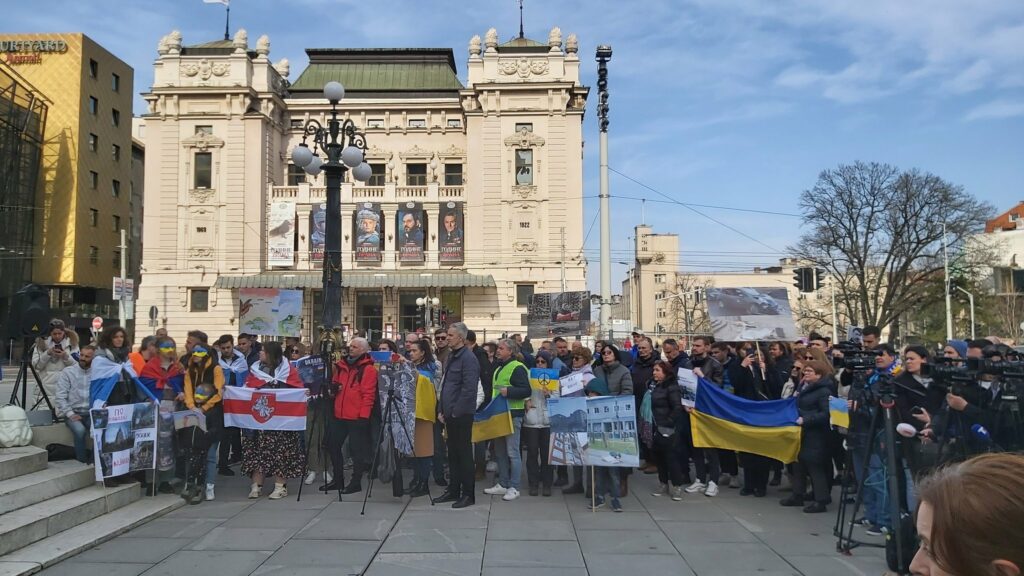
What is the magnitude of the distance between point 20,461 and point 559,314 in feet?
67.4

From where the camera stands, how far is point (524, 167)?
48.7 meters

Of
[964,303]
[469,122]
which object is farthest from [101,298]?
[964,303]

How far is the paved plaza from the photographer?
260 inches

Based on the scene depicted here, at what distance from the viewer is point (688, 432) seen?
10.2m

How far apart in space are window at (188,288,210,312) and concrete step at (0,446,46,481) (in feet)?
137

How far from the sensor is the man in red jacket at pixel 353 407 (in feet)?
31.8

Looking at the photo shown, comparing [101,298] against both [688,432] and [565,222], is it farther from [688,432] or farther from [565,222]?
[688,432]

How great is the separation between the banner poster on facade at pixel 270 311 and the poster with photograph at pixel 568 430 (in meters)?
7.67

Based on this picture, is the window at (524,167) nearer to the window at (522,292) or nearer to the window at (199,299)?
the window at (522,292)

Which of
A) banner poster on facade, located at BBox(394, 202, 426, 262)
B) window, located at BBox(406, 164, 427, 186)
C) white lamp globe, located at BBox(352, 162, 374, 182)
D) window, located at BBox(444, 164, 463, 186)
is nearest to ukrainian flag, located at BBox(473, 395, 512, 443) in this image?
white lamp globe, located at BBox(352, 162, 374, 182)

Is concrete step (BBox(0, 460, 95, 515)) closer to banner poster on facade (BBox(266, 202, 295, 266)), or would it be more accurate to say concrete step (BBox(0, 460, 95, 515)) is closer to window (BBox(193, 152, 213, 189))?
banner poster on facade (BBox(266, 202, 295, 266))

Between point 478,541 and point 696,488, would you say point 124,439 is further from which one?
point 696,488

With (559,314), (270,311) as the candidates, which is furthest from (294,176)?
(270,311)

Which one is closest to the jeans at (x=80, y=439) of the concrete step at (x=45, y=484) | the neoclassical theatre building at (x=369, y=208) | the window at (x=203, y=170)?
the concrete step at (x=45, y=484)
